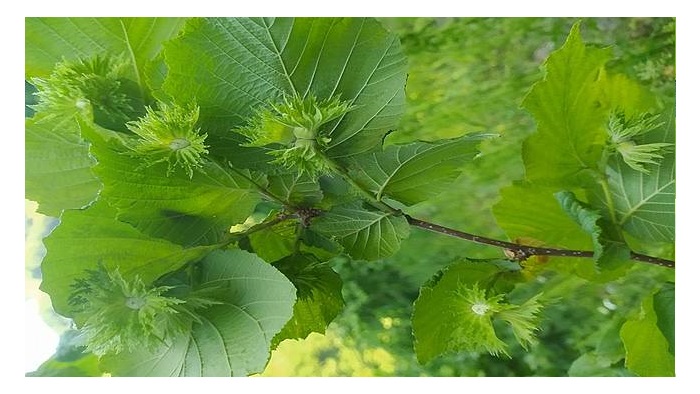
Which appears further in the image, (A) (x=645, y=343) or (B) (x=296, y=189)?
(A) (x=645, y=343)

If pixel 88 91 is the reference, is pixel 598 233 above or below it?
below

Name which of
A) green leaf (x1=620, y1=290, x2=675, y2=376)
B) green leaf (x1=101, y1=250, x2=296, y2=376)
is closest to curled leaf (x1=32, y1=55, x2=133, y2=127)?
green leaf (x1=101, y1=250, x2=296, y2=376)

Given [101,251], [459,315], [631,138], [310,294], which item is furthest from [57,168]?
[631,138]

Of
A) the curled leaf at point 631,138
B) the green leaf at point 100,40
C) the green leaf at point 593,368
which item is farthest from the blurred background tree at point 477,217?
the green leaf at point 100,40

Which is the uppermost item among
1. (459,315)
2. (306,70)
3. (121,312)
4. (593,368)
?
(306,70)

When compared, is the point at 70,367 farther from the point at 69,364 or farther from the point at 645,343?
the point at 645,343

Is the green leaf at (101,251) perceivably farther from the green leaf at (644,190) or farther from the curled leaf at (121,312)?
the green leaf at (644,190)
